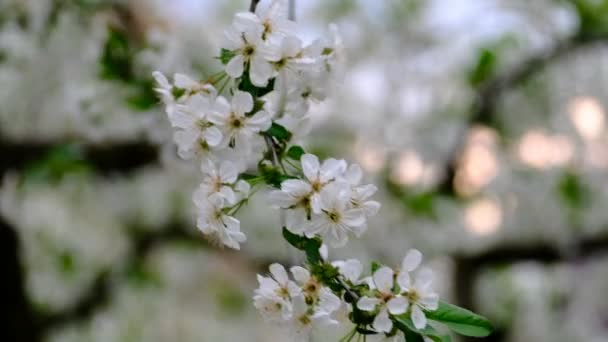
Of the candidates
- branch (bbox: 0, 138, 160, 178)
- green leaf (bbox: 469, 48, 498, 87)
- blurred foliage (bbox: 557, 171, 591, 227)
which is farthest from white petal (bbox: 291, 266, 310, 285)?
blurred foliage (bbox: 557, 171, 591, 227)

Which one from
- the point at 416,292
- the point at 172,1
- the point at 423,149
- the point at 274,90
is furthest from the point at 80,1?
the point at 172,1

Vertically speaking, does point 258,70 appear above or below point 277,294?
above

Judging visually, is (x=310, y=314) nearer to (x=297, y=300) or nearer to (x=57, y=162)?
(x=297, y=300)

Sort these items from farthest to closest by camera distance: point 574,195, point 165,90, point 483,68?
point 574,195, point 483,68, point 165,90

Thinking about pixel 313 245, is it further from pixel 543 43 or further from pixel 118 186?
pixel 118 186

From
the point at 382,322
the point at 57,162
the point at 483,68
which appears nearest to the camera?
the point at 382,322

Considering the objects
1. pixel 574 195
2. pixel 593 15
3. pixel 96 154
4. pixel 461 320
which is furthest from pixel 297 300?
pixel 574 195
